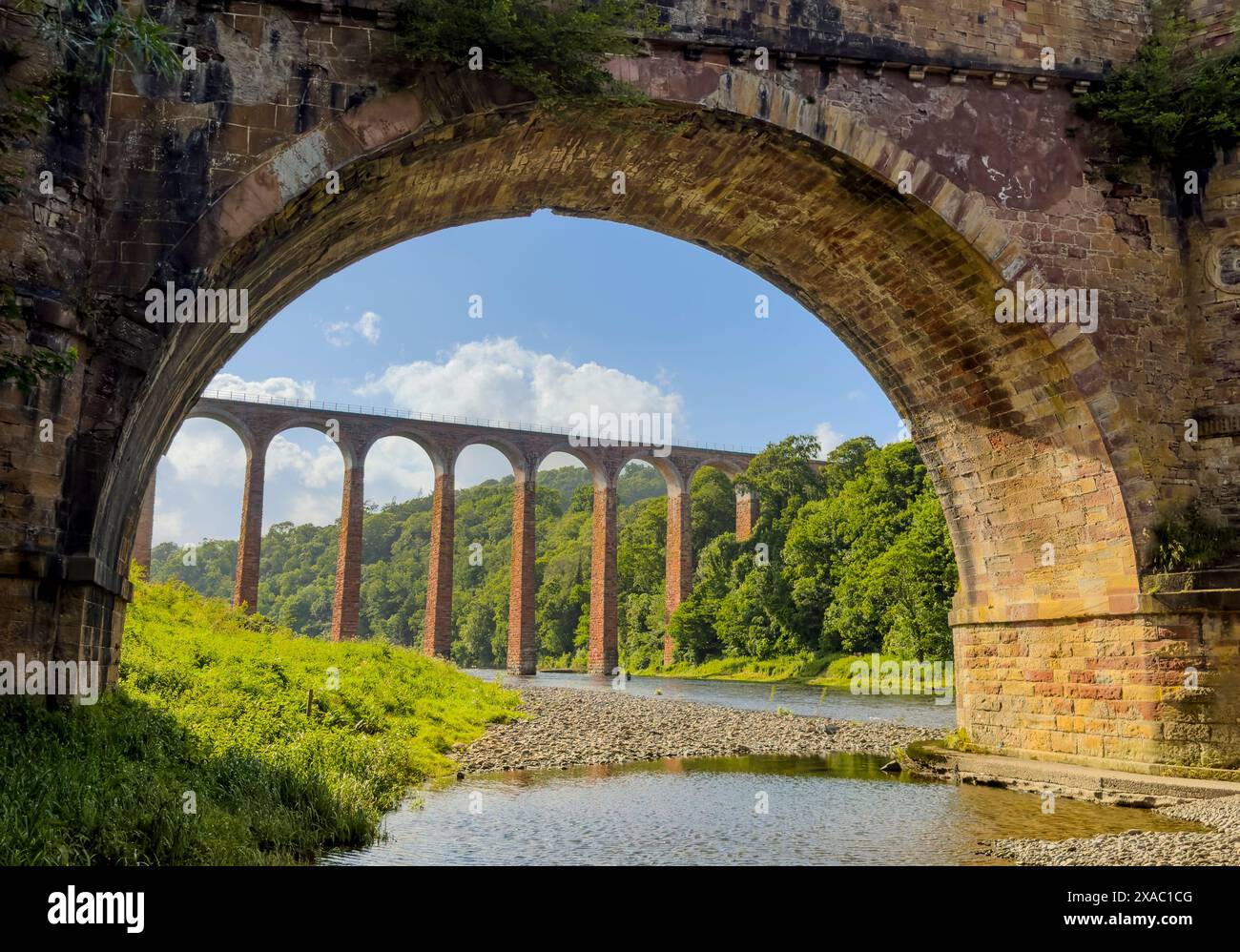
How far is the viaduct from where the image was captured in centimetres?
675

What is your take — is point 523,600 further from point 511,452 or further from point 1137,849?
point 1137,849

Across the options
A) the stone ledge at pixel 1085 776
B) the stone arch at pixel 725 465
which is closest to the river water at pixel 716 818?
the stone ledge at pixel 1085 776

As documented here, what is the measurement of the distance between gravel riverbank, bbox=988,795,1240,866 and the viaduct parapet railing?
29.0m

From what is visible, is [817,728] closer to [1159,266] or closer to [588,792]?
[588,792]

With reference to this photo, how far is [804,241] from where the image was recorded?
1052 cm

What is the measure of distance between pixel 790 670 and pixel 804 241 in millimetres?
29946

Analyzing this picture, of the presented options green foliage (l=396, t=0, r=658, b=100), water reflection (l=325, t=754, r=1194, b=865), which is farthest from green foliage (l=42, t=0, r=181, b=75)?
water reflection (l=325, t=754, r=1194, b=865)

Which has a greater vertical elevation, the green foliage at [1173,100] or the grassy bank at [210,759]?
the green foliage at [1173,100]

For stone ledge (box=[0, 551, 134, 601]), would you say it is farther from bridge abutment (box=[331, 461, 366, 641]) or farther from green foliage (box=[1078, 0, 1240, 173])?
bridge abutment (box=[331, 461, 366, 641])

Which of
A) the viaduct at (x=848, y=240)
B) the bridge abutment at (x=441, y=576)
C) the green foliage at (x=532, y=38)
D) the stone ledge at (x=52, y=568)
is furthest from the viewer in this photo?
the bridge abutment at (x=441, y=576)

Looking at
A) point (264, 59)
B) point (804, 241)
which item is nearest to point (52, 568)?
point (264, 59)

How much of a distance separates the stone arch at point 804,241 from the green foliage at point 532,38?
10.0 inches

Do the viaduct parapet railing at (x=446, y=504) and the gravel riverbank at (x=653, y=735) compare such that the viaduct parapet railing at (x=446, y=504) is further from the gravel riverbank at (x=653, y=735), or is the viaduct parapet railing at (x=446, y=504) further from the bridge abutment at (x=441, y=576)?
→ the gravel riverbank at (x=653, y=735)

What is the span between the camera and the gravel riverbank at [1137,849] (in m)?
5.78
